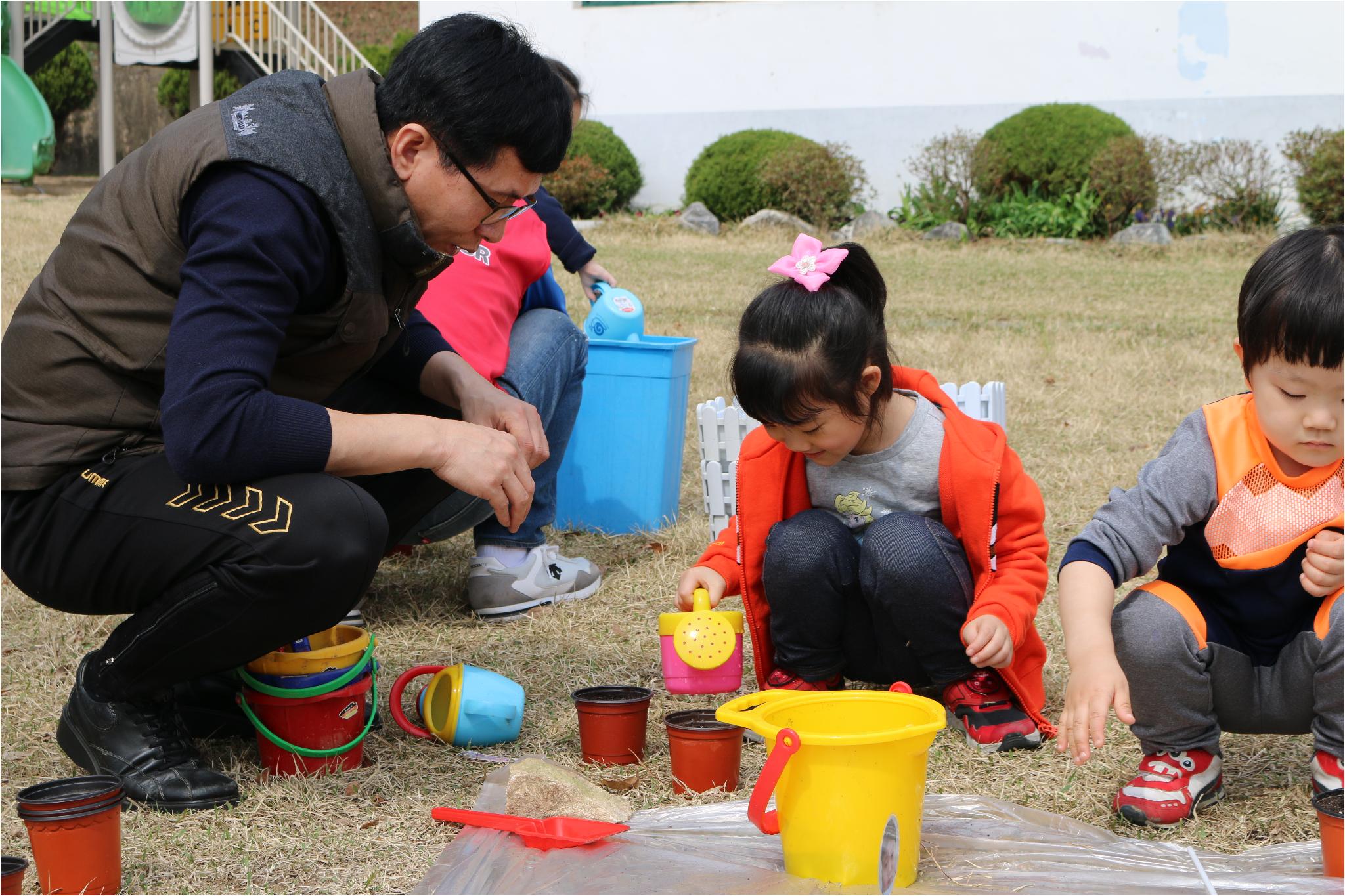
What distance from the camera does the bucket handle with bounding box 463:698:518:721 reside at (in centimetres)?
238

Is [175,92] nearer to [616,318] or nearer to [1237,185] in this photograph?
[1237,185]

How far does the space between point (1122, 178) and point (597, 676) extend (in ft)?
35.5

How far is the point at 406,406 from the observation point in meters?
2.70

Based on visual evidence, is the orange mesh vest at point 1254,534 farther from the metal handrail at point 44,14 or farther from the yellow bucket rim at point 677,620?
the metal handrail at point 44,14

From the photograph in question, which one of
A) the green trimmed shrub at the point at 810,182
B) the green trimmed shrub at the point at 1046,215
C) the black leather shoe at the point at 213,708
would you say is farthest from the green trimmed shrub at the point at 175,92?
the black leather shoe at the point at 213,708

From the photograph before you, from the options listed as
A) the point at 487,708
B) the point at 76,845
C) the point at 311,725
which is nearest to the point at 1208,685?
the point at 487,708

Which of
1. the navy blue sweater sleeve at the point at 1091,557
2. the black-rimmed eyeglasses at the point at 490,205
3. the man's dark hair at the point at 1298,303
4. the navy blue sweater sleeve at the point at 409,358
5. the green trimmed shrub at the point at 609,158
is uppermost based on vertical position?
the green trimmed shrub at the point at 609,158

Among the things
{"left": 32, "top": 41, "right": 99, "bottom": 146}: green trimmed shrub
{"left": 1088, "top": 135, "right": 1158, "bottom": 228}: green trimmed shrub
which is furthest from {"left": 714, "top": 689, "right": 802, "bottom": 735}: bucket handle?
{"left": 32, "top": 41, "right": 99, "bottom": 146}: green trimmed shrub

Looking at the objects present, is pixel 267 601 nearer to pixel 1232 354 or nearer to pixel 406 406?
pixel 406 406

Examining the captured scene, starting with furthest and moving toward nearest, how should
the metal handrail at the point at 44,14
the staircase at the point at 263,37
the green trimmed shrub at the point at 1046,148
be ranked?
the metal handrail at the point at 44,14, the staircase at the point at 263,37, the green trimmed shrub at the point at 1046,148

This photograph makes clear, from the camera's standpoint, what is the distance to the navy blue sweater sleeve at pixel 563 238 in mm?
4027

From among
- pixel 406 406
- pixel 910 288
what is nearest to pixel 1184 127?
pixel 910 288

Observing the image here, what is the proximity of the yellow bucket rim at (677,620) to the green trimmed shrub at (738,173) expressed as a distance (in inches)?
444

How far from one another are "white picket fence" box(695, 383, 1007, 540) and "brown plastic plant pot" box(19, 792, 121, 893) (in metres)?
1.90
